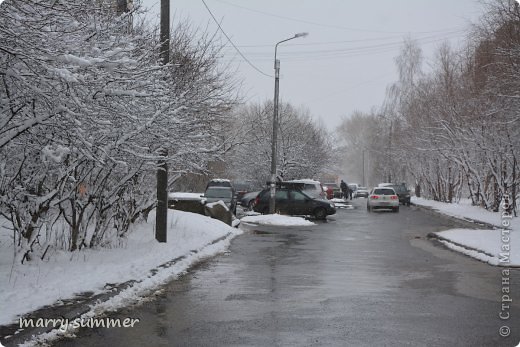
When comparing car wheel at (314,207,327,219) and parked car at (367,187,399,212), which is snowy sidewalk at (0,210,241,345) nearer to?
car wheel at (314,207,327,219)

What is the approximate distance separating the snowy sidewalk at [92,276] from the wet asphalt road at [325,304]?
406 mm

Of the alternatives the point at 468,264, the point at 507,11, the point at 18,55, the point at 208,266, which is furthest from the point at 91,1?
the point at 507,11

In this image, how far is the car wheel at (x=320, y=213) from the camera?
2933cm

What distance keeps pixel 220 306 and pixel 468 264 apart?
6.75 meters

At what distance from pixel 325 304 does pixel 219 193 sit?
72.5ft

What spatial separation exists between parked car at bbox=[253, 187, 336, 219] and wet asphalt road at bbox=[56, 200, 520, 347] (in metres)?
14.4

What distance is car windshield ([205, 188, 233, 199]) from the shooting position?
1188 inches

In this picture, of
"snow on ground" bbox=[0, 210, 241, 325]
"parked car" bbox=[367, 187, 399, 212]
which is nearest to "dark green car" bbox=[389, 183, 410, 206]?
"parked car" bbox=[367, 187, 399, 212]

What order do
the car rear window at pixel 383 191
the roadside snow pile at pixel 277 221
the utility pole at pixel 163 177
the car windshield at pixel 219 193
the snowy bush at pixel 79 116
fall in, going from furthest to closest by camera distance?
the car rear window at pixel 383 191 < the car windshield at pixel 219 193 < the roadside snow pile at pixel 277 221 < the utility pole at pixel 163 177 < the snowy bush at pixel 79 116


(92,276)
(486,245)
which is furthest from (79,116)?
(486,245)

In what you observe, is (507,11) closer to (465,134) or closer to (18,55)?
(465,134)

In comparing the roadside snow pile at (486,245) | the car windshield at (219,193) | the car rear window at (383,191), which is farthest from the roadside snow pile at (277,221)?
the car rear window at (383,191)

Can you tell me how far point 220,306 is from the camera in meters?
8.30

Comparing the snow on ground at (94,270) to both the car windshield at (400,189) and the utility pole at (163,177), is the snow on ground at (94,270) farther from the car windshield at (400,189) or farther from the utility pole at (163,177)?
the car windshield at (400,189)
